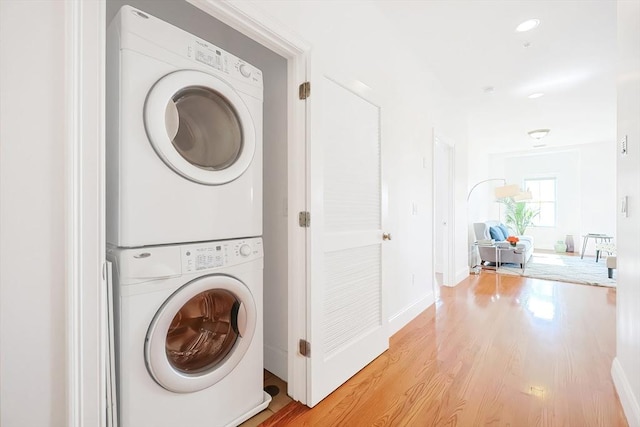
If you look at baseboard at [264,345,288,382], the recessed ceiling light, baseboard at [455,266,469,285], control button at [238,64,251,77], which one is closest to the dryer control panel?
control button at [238,64,251,77]

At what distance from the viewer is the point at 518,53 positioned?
294cm

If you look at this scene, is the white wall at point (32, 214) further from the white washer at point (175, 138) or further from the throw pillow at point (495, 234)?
the throw pillow at point (495, 234)

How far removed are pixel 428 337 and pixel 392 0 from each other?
8.89 feet

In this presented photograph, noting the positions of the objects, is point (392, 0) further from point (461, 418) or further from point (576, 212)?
point (576, 212)

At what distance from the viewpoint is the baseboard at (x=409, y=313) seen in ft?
8.51

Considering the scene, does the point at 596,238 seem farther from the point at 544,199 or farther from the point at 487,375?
the point at 487,375

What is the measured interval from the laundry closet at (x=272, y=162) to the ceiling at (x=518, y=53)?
1061 mm

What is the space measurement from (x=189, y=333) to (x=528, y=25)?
3399 mm

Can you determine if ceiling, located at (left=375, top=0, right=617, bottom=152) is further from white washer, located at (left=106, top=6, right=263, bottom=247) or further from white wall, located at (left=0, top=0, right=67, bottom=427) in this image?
white wall, located at (left=0, top=0, right=67, bottom=427)

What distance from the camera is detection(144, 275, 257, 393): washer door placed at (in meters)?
1.13

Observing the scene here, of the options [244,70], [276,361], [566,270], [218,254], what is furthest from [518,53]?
[566,270]

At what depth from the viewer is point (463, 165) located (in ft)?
14.7

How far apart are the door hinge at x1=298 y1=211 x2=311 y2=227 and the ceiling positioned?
5.91 feet

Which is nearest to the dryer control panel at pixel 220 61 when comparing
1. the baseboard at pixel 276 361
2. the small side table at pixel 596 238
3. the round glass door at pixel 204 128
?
the round glass door at pixel 204 128
